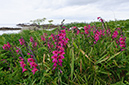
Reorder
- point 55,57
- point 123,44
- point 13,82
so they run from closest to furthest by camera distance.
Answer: point 55,57 < point 13,82 < point 123,44

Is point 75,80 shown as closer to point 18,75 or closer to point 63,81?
point 63,81

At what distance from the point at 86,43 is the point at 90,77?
1129 mm

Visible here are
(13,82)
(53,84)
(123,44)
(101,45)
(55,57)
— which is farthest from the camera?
(101,45)

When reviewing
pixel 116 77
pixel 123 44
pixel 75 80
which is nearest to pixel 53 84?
pixel 75 80

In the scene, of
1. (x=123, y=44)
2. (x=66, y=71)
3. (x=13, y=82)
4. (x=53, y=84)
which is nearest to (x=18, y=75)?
(x=13, y=82)

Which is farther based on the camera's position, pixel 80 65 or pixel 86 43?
pixel 86 43

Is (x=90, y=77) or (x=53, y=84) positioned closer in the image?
(x=53, y=84)

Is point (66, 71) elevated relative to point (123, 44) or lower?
lower

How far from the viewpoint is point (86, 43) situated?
3.43 meters

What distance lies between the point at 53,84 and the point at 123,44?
181cm

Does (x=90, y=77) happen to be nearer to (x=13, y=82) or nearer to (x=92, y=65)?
(x=92, y=65)

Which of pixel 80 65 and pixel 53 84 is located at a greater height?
→ pixel 80 65

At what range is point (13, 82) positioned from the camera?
2721 mm

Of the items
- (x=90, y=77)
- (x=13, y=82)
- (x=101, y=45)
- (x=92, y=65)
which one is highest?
(x=101, y=45)
